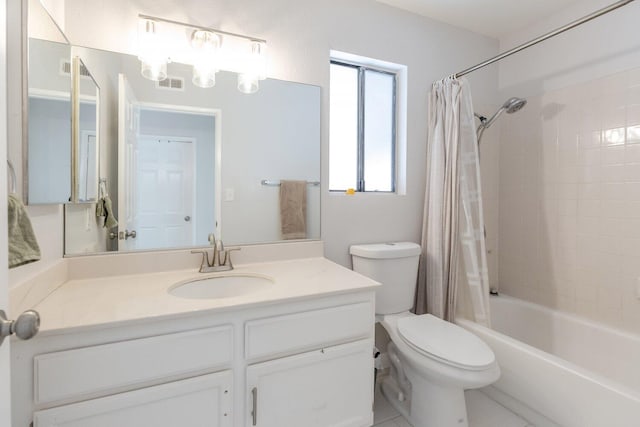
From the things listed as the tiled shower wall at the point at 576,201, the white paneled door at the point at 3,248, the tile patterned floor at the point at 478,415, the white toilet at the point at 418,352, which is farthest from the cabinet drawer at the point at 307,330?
the tiled shower wall at the point at 576,201

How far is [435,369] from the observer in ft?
4.34

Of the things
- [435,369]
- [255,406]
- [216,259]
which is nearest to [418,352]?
[435,369]

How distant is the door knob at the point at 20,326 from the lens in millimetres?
536

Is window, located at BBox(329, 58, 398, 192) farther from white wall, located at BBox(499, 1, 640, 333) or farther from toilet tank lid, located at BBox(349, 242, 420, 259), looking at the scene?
white wall, located at BBox(499, 1, 640, 333)

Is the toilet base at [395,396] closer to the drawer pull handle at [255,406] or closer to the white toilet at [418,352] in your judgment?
the white toilet at [418,352]

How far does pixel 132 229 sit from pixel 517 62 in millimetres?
2704

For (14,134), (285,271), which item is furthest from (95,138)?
(285,271)

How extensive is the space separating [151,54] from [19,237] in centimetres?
99

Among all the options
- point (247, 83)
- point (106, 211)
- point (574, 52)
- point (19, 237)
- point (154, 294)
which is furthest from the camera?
point (574, 52)

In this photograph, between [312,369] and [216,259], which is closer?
[312,369]

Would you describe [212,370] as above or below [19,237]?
below

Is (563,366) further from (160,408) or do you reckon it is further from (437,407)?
(160,408)

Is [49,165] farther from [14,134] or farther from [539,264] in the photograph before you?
[539,264]

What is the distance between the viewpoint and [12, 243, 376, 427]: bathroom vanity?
2.79ft
